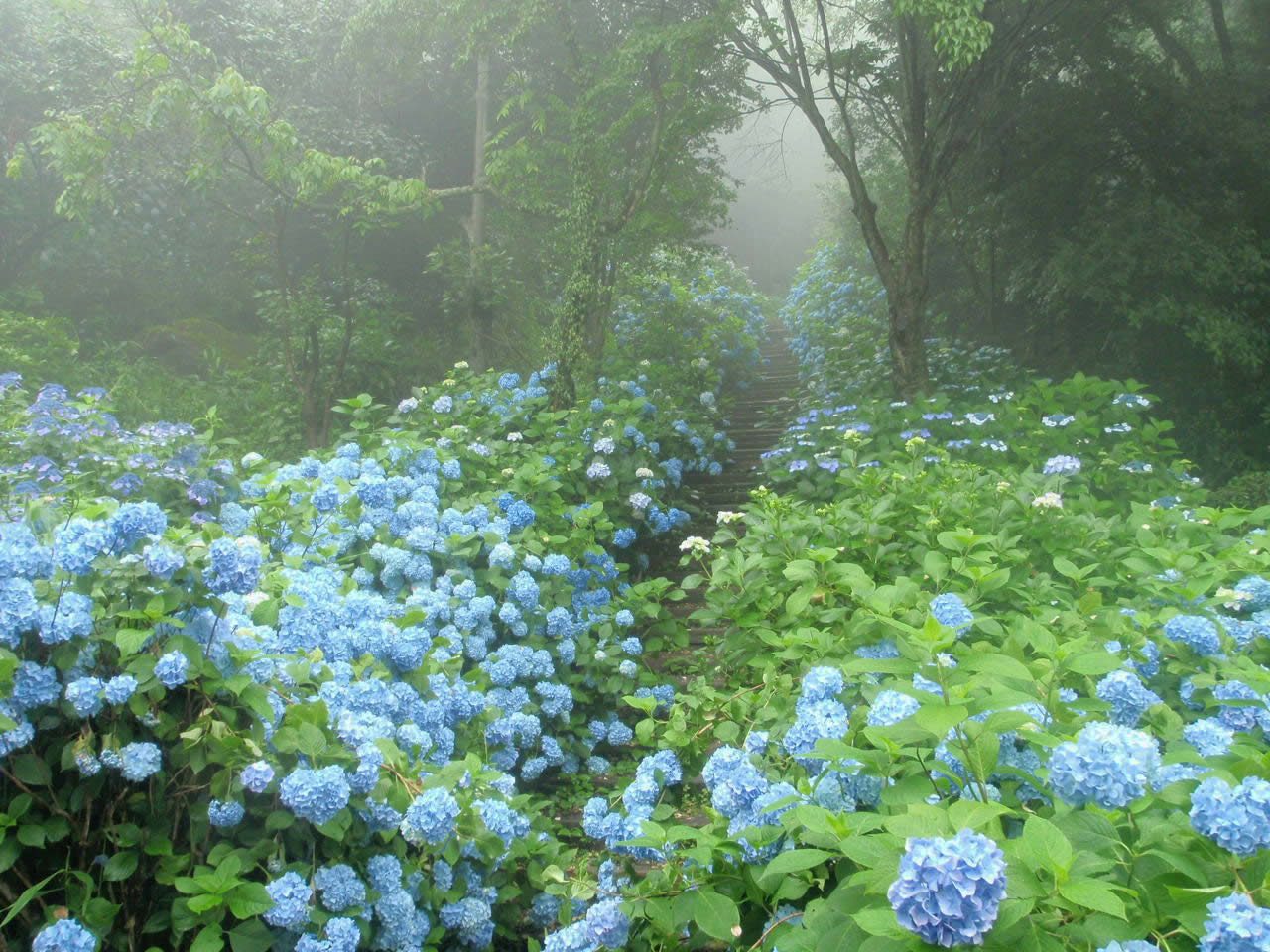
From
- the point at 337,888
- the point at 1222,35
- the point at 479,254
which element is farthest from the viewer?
the point at 479,254

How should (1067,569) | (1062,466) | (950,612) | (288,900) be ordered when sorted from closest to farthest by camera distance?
(288,900), (950,612), (1067,569), (1062,466)

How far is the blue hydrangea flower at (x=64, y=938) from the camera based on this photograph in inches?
77.3

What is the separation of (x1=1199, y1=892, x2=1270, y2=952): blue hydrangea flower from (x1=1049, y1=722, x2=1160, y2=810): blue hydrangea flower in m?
0.20

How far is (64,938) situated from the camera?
1974 millimetres

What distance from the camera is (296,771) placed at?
227 cm

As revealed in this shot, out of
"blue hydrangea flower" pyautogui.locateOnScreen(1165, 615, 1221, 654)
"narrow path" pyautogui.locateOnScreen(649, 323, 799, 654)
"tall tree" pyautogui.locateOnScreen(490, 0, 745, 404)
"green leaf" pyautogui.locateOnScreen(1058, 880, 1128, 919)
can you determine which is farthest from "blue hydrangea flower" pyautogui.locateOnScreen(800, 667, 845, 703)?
"tall tree" pyautogui.locateOnScreen(490, 0, 745, 404)

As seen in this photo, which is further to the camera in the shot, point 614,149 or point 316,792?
point 614,149

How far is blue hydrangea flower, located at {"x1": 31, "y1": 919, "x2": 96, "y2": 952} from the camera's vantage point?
1964 millimetres

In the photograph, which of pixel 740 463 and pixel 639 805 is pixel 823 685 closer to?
pixel 639 805

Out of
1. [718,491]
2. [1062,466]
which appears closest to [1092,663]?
[1062,466]

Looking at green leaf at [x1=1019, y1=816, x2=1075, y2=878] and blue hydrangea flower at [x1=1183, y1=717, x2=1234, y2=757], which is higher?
green leaf at [x1=1019, y1=816, x2=1075, y2=878]

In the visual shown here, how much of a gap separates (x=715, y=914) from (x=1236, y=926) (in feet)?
3.16

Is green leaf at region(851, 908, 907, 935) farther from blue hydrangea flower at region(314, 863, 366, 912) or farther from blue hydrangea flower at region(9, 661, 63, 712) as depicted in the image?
blue hydrangea flower at region(9, 661, 63, 712)

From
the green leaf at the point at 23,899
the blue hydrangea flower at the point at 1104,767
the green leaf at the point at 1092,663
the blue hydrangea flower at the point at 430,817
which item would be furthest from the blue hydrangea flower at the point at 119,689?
the green leaf at the point at 1092,663
